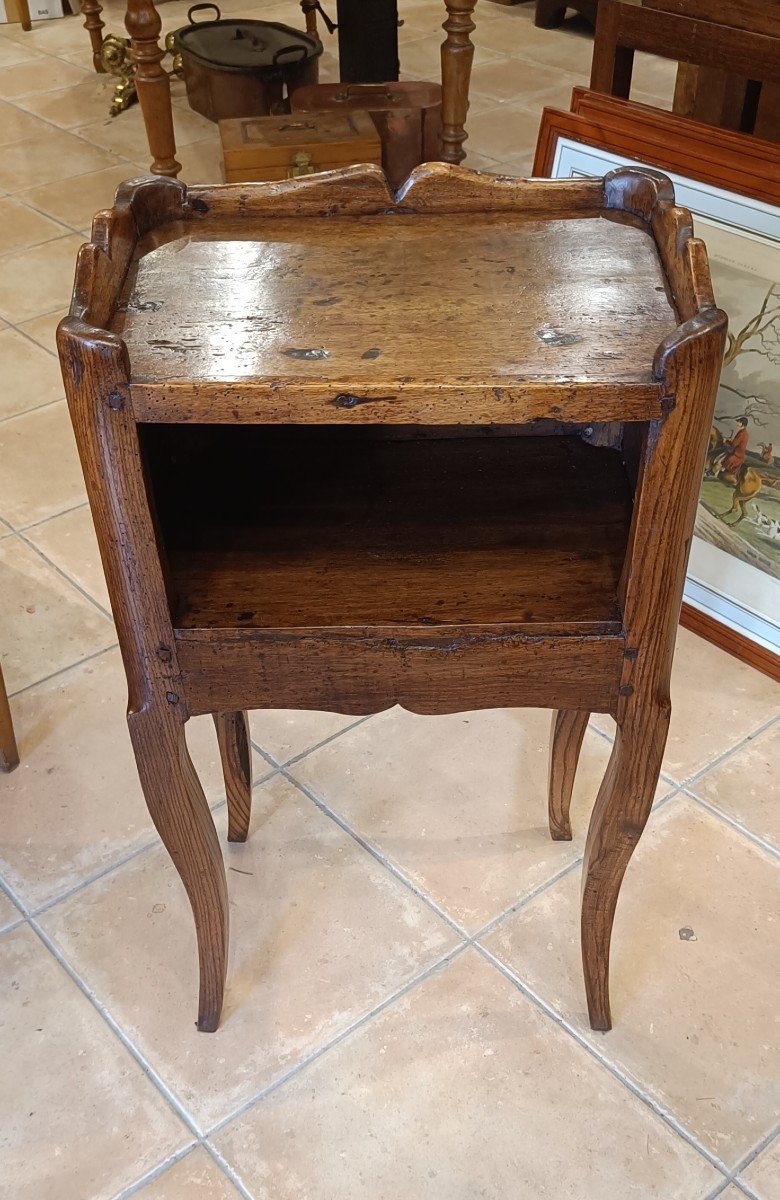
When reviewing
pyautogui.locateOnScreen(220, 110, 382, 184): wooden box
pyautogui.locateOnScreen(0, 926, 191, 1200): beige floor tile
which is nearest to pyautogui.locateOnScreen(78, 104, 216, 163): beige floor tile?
pyautogui.locateOnScreen(220, 110, 382, 184): wooden box

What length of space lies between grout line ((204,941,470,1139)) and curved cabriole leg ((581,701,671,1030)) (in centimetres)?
19

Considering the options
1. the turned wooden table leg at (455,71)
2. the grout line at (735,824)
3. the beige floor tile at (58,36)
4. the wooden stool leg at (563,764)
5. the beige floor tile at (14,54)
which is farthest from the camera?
the beige floor tile at (58,36)

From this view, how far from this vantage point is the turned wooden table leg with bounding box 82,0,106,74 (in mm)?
4234

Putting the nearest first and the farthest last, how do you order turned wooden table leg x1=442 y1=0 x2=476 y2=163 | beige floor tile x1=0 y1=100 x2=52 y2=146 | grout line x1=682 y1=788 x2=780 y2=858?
grout line x1=682 y1=788 x2=780 y2=858
turned wooden table leg x1=442 y1=0 x2=476 y2=163
beige floor tile x1=0 y1=100 x2=52 y2=146

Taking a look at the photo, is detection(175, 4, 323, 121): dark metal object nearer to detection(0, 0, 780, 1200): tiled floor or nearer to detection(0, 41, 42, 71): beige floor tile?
detection(0, 41, 42, 71): beige floor tile

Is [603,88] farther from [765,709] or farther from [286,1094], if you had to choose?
[286,1094]

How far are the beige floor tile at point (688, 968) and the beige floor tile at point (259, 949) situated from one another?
0.15m

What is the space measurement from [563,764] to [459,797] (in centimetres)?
20

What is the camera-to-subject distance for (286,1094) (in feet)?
4.24

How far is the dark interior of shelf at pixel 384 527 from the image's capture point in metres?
0.97

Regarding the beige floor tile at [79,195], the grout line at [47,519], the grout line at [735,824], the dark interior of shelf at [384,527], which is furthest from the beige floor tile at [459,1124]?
the beige floor tile at [79,195]

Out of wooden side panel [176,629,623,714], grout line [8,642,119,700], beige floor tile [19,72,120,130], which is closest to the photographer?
wooden side panel [176,629,623,714]

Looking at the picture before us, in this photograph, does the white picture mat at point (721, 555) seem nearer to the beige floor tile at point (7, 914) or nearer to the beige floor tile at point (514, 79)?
the beige floor tile at point (7, 914)

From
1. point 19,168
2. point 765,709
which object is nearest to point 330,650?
point 765,709
